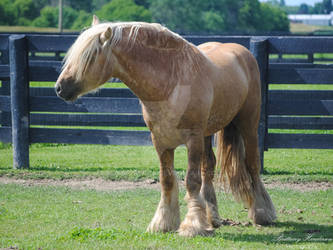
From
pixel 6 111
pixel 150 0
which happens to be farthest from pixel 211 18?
pixel 6 111

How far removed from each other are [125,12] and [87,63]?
170ft

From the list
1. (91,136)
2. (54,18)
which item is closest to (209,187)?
(91,136)

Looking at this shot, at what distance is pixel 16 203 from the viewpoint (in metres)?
6.35

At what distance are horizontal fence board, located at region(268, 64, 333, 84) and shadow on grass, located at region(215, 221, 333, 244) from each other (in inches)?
117

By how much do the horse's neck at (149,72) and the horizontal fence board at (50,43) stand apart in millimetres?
3620

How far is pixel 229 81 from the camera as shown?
5219 millimetres

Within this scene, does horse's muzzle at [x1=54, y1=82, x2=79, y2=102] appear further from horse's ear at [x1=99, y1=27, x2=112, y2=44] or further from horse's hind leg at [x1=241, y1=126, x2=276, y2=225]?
horse's hind leg at [x1=241, y1=126, x2=276, y2=225]

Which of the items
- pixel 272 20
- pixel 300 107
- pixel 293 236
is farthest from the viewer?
pixel 272 20

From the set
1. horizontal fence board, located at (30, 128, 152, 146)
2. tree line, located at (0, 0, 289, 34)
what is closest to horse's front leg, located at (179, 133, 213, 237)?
horizontal fence board, located at (30, 128, 152, 146)

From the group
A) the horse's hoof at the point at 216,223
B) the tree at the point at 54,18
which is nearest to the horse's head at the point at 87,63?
the horse's hoof at the point at 216,223

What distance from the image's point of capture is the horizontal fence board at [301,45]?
25.0 ft

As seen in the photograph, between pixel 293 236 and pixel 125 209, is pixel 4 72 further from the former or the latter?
pixel 293 236

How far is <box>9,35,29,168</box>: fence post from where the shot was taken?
8.06m

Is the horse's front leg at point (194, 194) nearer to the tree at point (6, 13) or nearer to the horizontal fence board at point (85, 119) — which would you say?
the horizontal fence board at point (85, 119)
